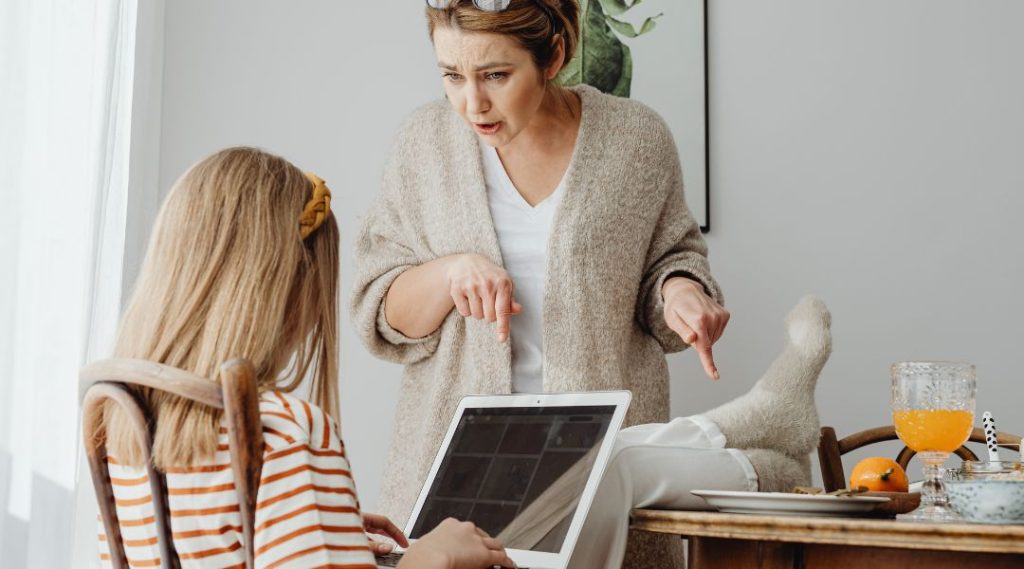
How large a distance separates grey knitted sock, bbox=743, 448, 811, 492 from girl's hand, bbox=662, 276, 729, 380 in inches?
4.3

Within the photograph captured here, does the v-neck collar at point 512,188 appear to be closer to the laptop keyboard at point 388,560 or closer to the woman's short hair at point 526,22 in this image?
the woman's short hair at point 526,22

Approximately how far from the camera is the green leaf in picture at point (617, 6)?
7.58 ft

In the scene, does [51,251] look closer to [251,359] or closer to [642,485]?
[251,359]

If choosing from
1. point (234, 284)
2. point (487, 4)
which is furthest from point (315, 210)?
point (487, 4)

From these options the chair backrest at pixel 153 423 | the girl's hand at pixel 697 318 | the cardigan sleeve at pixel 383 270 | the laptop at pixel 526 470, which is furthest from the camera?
the cardigan sleeve at pixel 383 270

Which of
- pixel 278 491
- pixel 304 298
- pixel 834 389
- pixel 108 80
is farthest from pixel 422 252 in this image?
pixel 834 389

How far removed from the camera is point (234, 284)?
931 mm

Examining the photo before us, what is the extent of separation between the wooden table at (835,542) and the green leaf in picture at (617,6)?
1491mm

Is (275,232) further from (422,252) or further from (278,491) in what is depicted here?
(422,252)

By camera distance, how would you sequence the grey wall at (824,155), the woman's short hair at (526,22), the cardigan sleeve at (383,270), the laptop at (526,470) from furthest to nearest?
the grey wall at (824,155) < the cardigan sleeve at (383,270) < the woman's short hair at (526,22) < the laptop at (526,470)

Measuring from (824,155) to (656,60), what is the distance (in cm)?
40

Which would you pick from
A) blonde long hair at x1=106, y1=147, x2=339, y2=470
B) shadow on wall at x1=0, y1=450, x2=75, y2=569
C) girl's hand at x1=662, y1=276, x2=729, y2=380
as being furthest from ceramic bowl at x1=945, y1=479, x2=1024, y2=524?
shadow on wall at x1=0, y1=450, x2=75, y2=569

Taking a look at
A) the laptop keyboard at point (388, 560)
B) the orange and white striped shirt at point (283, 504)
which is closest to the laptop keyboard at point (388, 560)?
the laptop keyboard at point (388, 560)

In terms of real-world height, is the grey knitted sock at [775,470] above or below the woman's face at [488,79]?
below
